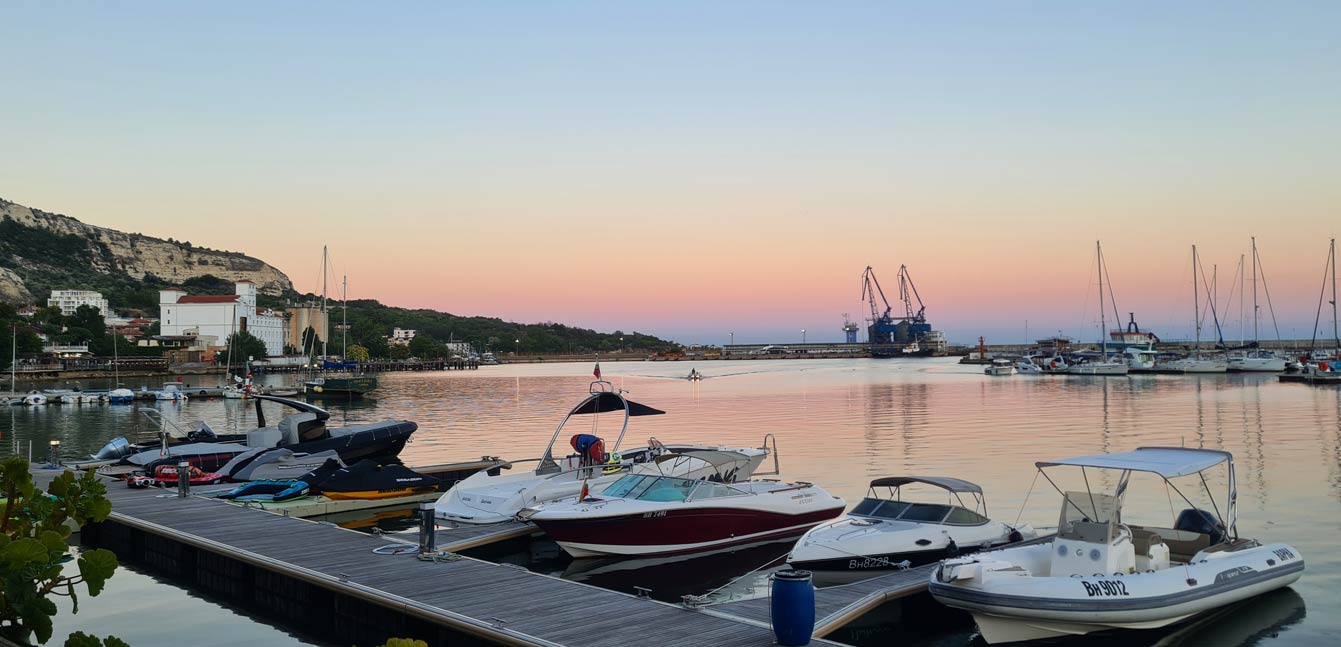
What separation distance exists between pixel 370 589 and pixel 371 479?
10874mm

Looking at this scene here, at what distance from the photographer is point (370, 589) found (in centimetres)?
1274

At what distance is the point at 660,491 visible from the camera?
59.0ft

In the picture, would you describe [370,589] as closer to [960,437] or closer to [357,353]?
[960,437]

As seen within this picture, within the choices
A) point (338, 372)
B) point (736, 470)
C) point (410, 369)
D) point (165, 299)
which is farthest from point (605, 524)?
point (165, 299)

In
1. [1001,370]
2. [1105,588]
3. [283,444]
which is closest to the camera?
[1105,588]

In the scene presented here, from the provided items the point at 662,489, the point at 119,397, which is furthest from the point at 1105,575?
the point at 119,397

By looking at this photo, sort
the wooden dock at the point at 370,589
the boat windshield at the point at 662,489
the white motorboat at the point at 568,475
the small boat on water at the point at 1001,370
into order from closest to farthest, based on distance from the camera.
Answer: the wooden dock at the point at 370,589 < the boat windshield at the point at 662,489 < the white motorboat at the point at 568,475 < the small boat on water at the point at 1001,370

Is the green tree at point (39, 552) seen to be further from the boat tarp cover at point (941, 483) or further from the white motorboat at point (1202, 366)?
the white motorboat at point (1202, 366)

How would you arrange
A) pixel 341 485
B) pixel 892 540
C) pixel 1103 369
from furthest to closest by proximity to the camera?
pixel 1103 369 < pixel 341 485 < pixel 892 540

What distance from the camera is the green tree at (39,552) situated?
5691 mm

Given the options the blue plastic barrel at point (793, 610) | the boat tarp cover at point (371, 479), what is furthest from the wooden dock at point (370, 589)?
the boat tarp cover at point (371, 479)

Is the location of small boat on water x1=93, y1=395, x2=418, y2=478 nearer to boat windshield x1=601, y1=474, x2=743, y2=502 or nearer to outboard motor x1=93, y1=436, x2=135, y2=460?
outboard motor x1=93, y1=436, x2=135, y2=460

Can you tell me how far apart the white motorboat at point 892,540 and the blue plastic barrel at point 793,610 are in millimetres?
5041

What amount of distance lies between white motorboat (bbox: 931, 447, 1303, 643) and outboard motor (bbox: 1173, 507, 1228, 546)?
0.03 meters
